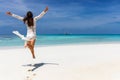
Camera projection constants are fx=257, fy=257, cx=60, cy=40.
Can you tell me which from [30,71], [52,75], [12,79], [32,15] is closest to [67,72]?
[52,75]

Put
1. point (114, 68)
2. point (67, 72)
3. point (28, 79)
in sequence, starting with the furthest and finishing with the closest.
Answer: point (114, 68), point (67, 72), point (28, 79)

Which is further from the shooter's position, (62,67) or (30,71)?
(62,67)

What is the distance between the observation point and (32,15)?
7.80m

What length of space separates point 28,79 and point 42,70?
1.11 metres

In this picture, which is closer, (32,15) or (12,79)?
(12,79)

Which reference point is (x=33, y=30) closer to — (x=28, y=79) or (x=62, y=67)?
(x=62, y=67)

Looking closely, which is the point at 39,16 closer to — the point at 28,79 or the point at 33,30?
the point at 33,30

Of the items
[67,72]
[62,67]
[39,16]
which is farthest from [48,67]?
[39,16]

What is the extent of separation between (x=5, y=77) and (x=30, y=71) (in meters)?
0.88

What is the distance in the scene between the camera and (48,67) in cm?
802

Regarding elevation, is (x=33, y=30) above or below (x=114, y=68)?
above

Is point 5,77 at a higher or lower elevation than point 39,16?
lower

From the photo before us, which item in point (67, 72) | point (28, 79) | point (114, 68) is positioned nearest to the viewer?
point (28, 79)

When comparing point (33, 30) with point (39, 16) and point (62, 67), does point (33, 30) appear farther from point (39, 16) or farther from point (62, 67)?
point (62, 67)
